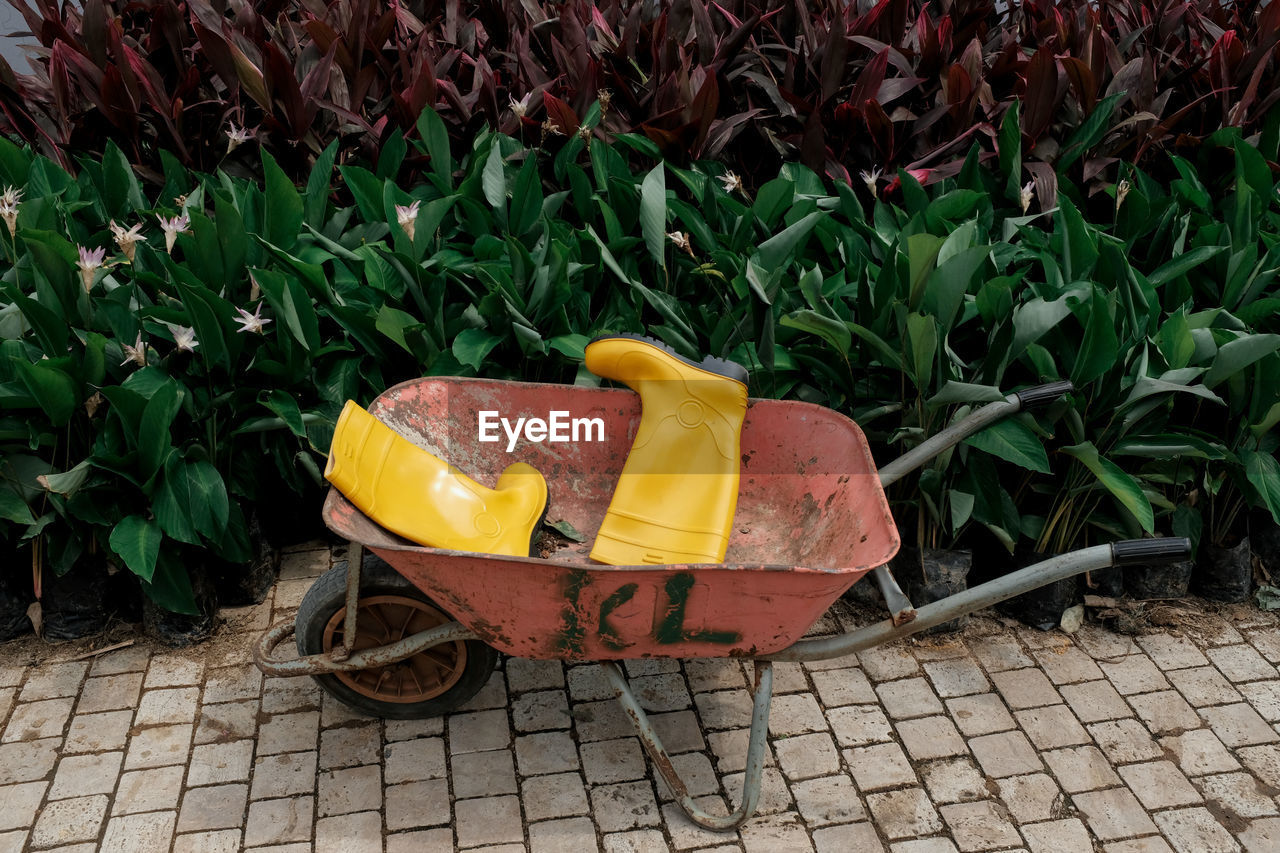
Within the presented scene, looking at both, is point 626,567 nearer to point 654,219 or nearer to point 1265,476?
point 654,219

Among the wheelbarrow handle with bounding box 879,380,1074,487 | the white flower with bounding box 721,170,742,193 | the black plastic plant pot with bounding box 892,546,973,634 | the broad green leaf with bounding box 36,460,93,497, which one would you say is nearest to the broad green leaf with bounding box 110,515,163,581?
the broad green leaf with bounding box 36,460,93,497

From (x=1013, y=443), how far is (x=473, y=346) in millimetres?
1468

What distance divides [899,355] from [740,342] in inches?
18.3

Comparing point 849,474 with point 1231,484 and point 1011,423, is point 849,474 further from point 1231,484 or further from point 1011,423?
point 1231,484

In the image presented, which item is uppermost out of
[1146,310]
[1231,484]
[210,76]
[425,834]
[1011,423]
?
[210,76]

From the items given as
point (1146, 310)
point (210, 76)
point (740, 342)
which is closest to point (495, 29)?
point (210, 76)

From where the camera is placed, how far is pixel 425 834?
247 centimetres

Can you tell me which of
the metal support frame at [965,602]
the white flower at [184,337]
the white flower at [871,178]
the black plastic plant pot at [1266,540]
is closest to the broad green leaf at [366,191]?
the white flower at [184,337]

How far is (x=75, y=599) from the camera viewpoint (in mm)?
2967

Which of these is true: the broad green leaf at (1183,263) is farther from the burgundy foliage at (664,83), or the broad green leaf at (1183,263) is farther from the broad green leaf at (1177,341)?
the burgundy foliage at (664,83)

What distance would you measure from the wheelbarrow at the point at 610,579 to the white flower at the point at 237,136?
128 centimetres

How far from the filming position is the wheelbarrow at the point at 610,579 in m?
2.09

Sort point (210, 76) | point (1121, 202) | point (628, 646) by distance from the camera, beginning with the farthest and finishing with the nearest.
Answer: point (210, 76) < point (1121, 202) < point (628, 646)

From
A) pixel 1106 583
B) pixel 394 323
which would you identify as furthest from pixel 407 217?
pixel 1106 583
